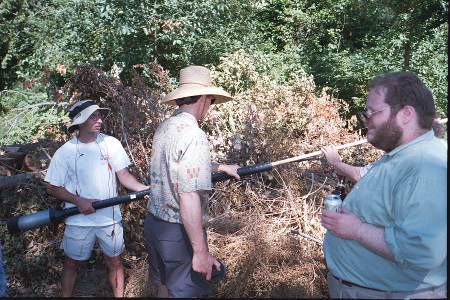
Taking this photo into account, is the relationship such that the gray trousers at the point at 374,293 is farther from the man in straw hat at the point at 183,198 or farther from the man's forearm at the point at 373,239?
the man in straw hat at the point at 183,198

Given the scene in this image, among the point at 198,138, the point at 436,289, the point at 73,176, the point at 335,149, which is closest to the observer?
the point at 436,289

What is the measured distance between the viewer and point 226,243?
15.0ft

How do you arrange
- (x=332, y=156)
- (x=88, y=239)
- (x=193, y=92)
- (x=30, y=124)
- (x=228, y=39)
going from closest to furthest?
(x=193, y=92), (x=332, y=156), (x=88, y=239), (x=30, y=124), (x=228, y=39)

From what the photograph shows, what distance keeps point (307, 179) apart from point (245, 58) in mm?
4144

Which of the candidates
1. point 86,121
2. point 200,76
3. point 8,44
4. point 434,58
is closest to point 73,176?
point 86,121

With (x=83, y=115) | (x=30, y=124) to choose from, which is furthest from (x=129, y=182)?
(x=30, y=124)

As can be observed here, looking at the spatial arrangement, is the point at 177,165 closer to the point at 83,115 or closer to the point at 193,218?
the point at 193,218

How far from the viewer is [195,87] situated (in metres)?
3.01

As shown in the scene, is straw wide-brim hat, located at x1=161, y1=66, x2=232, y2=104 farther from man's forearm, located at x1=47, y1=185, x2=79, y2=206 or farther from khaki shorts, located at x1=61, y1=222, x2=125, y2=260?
khaki shorts, located at x1=61, y1=222, x2=125, y2=260

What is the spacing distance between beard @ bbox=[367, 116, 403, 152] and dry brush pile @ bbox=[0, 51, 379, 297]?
2.21 m

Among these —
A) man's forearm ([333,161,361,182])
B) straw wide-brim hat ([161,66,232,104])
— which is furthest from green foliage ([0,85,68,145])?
man's forearm ([333,161,361,182])

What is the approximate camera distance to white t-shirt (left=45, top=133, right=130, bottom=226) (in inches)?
147

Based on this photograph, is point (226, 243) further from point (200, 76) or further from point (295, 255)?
point (200, 76)

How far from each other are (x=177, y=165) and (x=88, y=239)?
1.53 meters
